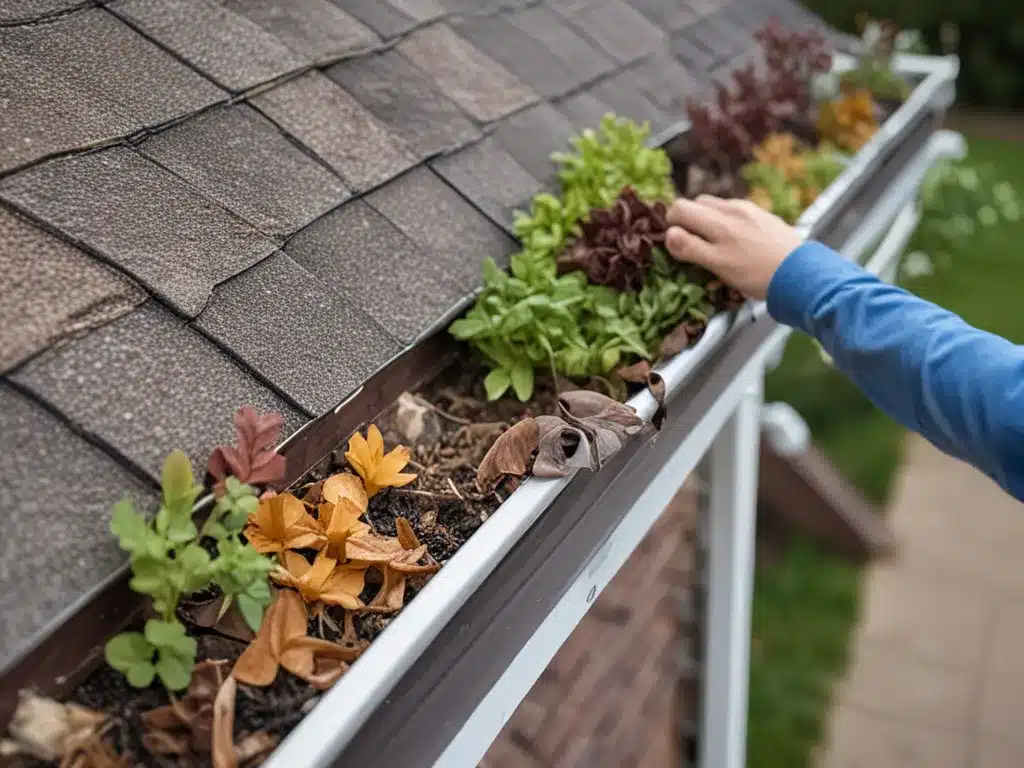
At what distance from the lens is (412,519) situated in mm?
1177

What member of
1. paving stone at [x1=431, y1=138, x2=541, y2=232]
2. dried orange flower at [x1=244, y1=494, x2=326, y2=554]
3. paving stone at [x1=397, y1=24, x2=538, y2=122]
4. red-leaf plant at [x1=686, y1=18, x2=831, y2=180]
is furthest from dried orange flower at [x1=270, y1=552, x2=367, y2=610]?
red-leaf plant at [x1=686, y1=18, x2=831, y2=180]

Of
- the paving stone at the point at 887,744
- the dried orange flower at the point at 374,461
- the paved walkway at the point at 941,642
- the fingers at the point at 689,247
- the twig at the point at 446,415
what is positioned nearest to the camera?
the dried orange flower at the point at 374,461

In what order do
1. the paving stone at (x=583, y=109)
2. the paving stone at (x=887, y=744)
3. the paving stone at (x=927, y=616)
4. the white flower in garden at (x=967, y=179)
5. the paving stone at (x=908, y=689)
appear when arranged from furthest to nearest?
the paving stone at (x=927, y=616) < the white flower in garden at (x=967, y=179) < the paving stone at (x=908, y=689) < the paving stone at (x=887, y=744) < the paving stone at (x=583, y=109)

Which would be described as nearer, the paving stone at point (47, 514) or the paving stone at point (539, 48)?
the paving stone at point (47, 514)

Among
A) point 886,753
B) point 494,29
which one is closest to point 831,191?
point 494,29

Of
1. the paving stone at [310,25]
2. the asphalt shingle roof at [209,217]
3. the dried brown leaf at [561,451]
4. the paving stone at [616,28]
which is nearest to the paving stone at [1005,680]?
the paving stone at [616,28]

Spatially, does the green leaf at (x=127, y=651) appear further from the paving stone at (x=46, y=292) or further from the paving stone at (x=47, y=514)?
the paving stone at (x=46, y=292)

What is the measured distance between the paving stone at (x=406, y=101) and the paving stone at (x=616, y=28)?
2.42 feet

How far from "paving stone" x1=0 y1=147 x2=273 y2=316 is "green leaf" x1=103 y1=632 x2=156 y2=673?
0.39 m

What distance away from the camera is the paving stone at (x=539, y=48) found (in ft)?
6.43

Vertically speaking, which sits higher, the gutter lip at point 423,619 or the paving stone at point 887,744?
the gutter lip at point 423,619

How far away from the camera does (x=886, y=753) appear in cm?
394

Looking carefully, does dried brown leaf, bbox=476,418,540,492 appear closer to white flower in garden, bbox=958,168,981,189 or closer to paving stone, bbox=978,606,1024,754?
paving stone, bbox=978,606,1024,754

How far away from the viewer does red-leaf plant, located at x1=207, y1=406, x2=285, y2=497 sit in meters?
0.98
